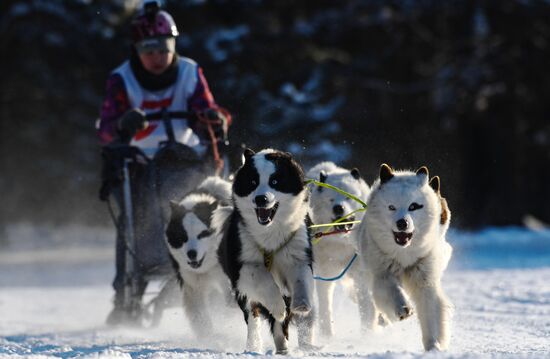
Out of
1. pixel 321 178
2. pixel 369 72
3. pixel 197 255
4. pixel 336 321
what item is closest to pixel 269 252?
pixel 197 255

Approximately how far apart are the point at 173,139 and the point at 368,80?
14048mm

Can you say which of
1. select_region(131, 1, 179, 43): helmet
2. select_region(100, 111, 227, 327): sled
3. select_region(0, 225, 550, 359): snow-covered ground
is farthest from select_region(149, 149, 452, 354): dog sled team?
select_region(131, 1, 179, 43): helmet

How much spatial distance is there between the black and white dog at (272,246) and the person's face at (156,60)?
7.73ft

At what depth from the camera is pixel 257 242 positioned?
525cm

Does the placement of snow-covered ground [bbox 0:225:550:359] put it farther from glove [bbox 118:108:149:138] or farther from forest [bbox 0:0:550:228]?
forest [bbox 0:0:550:228]

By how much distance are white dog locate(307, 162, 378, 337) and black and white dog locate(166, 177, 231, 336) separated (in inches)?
24.9

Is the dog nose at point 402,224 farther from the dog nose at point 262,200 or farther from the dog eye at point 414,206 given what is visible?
the dog nose at point 262,200

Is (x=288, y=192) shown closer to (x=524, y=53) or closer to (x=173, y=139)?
(x=173, y=139)

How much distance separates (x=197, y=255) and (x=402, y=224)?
72.4 inches

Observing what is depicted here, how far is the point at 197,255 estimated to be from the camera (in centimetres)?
614

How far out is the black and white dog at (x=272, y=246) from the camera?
5.10 meters

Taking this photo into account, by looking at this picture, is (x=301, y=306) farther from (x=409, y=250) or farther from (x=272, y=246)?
(x=409, y=250)

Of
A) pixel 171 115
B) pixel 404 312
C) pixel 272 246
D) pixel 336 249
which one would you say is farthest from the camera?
pixel 171 115

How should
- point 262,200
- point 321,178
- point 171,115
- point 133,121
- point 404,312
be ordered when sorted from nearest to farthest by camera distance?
point 404,312 → point 262,200 → point 321,178 → point 133,121 → point 171,115
